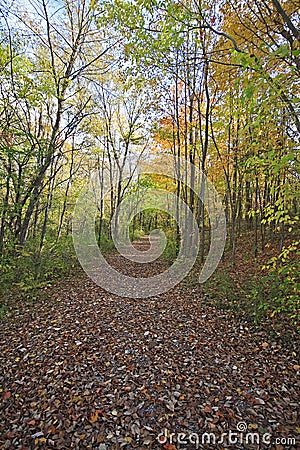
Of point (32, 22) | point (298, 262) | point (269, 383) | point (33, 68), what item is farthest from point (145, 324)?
point (32, 22)

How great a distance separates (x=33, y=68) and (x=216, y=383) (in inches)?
324

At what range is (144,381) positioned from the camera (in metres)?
3.25

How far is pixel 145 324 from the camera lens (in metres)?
4.92

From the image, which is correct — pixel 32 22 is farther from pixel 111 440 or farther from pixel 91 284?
pixel 111 440

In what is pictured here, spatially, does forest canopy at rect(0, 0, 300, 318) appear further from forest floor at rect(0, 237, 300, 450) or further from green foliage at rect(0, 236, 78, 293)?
forest floor at rect(0, 237, 300, 450)
